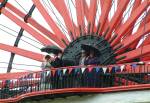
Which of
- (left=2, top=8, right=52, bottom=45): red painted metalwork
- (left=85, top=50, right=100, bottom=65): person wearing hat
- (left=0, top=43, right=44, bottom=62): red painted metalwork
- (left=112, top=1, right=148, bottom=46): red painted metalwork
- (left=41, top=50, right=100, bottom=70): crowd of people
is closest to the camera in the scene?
(left=85, top=50, right=100, bottom=65): person wearing hat

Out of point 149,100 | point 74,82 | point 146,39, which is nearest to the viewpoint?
point 149,100

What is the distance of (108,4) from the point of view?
30562 millimetres

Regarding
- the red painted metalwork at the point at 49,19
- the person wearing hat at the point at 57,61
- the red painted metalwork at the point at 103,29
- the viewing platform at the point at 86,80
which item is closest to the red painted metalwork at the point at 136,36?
the red painted metalwork at the point at 103,29

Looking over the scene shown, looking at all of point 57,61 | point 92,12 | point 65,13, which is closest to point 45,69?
point 57,61

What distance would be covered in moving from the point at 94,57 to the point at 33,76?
218 cm

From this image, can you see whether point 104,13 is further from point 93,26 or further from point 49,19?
point 49,19

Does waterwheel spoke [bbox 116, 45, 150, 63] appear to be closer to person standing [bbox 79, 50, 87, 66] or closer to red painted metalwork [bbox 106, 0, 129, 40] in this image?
red painted metalwork [bbox 106, 0, 129, 40]

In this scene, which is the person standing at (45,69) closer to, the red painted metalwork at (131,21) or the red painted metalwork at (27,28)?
the red painted metalwork at (131,21)

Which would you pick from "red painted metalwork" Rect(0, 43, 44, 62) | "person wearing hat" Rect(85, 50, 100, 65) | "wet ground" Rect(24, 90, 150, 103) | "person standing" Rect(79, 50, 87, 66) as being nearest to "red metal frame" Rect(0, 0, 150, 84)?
"red painted metalwork" Rect(0, 43, 44, 62)

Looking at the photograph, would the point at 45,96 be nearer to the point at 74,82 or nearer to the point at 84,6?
the point at 74,82

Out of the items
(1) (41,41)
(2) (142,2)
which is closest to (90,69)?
(2) (142,2)

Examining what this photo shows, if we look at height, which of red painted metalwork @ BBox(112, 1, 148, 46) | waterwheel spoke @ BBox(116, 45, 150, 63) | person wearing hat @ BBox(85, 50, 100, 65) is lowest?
person wearing hat @ BBox(85, 50, 100, 65)

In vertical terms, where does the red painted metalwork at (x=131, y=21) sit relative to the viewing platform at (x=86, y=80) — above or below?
above

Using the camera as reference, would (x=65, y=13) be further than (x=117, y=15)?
Yes
